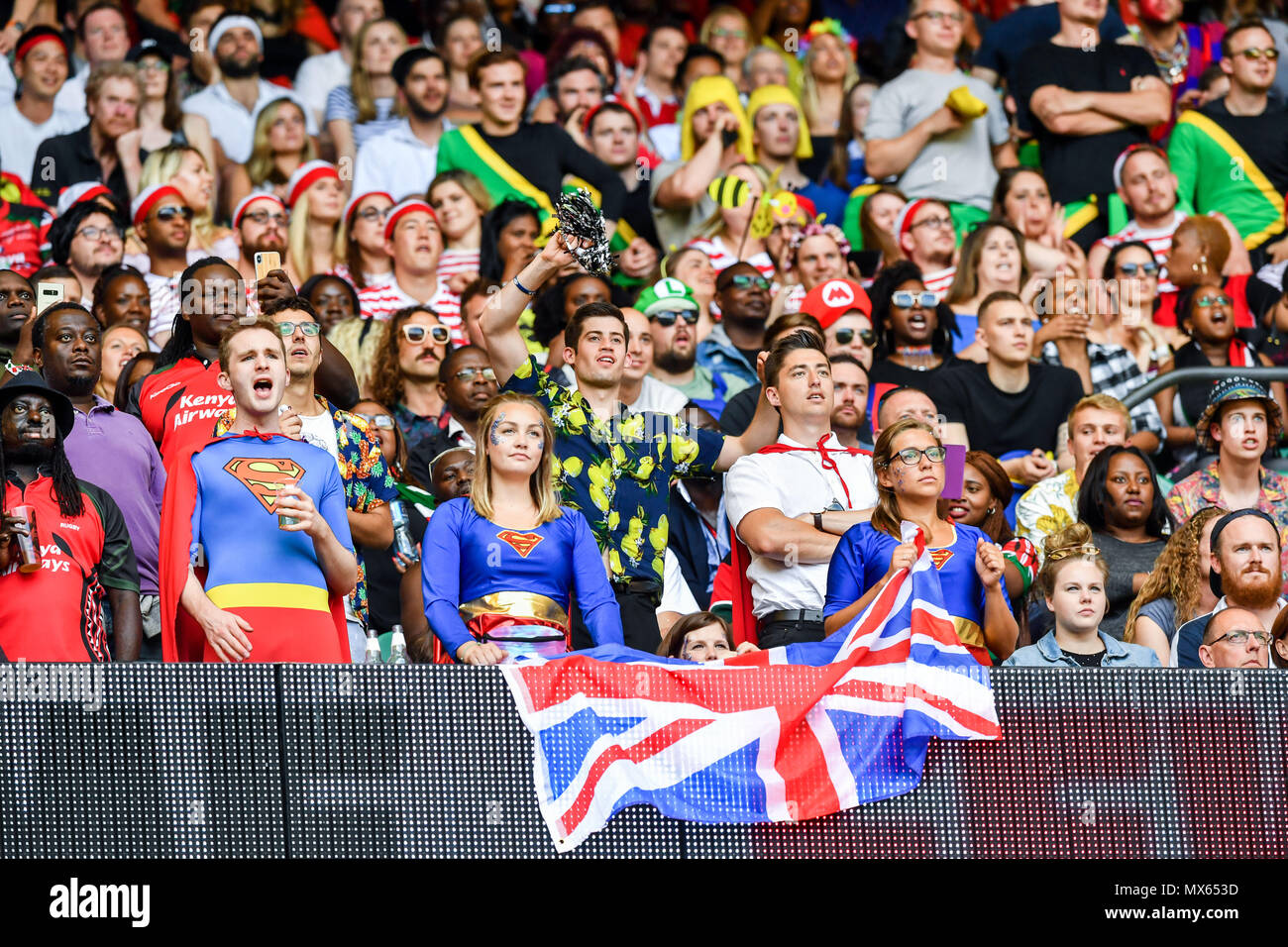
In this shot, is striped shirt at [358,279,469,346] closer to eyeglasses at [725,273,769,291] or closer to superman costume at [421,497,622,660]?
eyeglasses at [725,273,769,291]

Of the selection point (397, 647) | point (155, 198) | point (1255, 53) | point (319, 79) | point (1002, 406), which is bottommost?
point (397, 647)

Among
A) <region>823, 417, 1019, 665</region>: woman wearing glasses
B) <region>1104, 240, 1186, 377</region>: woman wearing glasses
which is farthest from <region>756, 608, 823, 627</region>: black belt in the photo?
<region>1104, 240, 1186, 377</region>: woman wearing glasses

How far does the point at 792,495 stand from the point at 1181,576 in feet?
4.82

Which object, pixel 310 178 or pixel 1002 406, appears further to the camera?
pixel 310 178

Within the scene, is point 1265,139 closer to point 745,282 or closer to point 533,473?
point 745,282

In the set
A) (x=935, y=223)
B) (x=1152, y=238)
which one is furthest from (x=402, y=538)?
(x=1152, y=238)

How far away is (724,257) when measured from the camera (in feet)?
32.9

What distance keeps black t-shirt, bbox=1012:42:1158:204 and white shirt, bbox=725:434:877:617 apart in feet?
15.2

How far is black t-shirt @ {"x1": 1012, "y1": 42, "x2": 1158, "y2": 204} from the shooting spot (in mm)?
10984

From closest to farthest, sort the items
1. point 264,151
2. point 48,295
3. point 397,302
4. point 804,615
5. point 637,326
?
point 804,615, point 48,295, point 637,326, point 397,302, point 264,151

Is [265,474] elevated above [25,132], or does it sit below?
below

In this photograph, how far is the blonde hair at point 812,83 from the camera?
11664 millimetres

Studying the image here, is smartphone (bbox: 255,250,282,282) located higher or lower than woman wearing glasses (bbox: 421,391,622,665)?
higher
